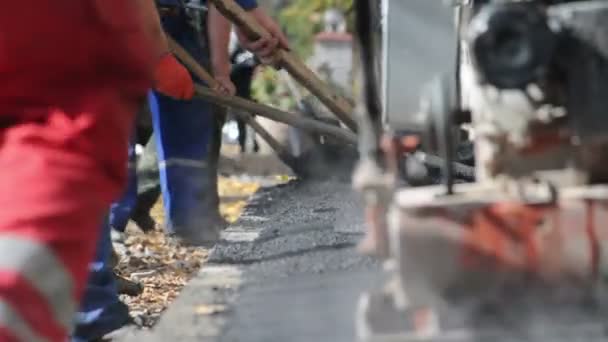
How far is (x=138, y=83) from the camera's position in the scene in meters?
2.63

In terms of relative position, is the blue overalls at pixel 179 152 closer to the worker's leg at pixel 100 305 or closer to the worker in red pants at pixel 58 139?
the worker's leg at pixel 100 305

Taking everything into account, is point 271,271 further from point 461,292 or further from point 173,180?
point 173,180

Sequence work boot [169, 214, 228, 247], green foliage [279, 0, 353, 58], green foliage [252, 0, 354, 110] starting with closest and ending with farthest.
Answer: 1. work boot [169, 214, 228, 247]
2. green foliage [252, 0, 354, 110]
3. green foliage [279, 0, 353, 58]

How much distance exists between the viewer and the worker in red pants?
2344mm

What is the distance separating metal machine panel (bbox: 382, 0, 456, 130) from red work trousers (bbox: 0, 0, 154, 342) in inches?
→ 48.7

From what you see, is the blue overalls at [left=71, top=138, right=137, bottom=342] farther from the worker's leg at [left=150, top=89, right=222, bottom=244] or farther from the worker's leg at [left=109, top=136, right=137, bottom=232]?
the worker's leg at [left=150, top=89, right=222, bottom=244]

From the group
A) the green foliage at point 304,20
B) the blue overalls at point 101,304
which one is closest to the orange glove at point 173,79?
the blue overalls at point 101,304

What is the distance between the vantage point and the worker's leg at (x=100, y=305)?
3857mm

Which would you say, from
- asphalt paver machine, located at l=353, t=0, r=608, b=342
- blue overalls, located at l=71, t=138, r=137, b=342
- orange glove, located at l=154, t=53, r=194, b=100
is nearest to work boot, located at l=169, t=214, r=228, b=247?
orange glove, located at l=154, t=53, r=194, b=100

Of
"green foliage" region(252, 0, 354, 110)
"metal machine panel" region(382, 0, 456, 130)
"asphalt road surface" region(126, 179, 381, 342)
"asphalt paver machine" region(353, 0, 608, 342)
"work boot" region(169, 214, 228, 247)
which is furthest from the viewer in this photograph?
"green foliage" region(252, 0, 354, 110)

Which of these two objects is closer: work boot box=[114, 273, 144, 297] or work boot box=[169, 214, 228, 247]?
work boot box=[114, 273, 144, 297]

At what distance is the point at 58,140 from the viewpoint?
95.7 inches

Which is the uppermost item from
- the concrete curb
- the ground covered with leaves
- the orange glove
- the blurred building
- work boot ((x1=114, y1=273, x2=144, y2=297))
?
the blurred building

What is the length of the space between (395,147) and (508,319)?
0.36 meters
